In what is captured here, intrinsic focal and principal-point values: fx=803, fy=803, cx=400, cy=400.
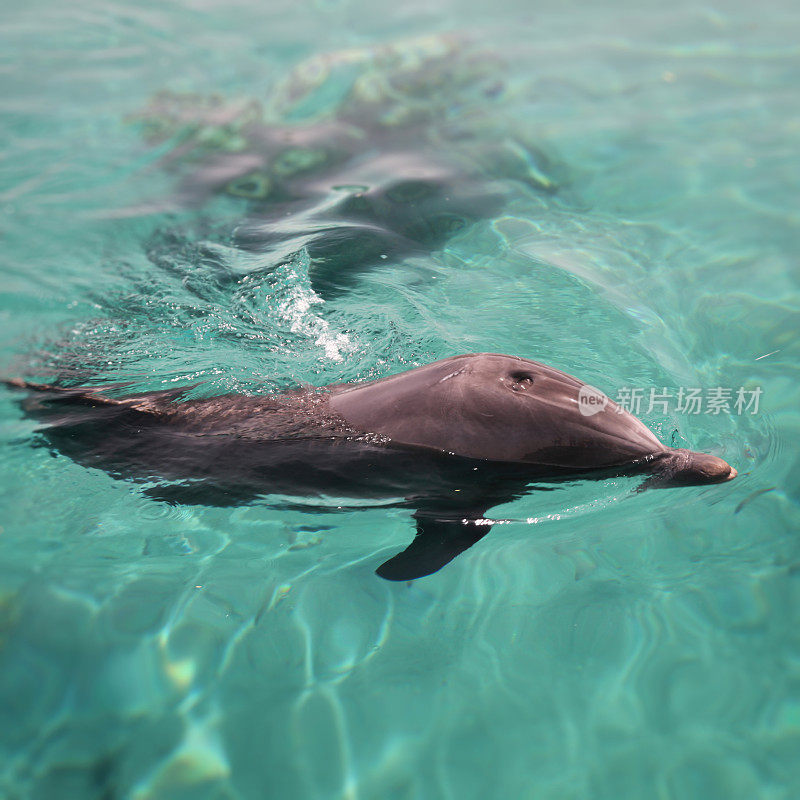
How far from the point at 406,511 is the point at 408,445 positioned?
15.7 inches

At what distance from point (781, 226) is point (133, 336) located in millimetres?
5913

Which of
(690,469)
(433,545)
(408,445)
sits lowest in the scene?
(433,545)

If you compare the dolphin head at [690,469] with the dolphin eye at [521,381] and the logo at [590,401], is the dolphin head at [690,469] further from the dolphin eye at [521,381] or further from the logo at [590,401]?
the dolphin eye at [521,381]

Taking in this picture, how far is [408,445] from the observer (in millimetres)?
3842

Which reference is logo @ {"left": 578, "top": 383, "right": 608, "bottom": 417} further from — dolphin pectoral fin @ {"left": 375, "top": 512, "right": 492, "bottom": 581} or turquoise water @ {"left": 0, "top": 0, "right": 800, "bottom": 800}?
dolphin pectoral fin @ {"left": 375, "top": 512, "right": 492, "bottom": 581}

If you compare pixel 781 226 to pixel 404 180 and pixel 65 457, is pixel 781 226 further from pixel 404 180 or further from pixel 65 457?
pixel 65 457

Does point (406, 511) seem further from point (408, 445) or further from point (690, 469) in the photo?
point (690, 469)

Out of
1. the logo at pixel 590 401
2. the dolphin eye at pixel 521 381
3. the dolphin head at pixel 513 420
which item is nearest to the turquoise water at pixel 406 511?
the dolphin head at pixel 513 420

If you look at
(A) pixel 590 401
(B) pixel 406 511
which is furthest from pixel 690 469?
(B) pixel 406 511

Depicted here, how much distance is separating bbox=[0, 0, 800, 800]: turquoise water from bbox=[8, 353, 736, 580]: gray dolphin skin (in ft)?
0.47

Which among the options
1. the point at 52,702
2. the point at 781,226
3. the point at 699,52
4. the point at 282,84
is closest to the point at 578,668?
the point at 52,702

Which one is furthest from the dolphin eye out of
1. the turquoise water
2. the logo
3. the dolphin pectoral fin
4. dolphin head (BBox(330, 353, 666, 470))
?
the dolphin pectoral fin

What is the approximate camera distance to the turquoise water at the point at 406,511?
3.03 m

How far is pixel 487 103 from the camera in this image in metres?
10.7
